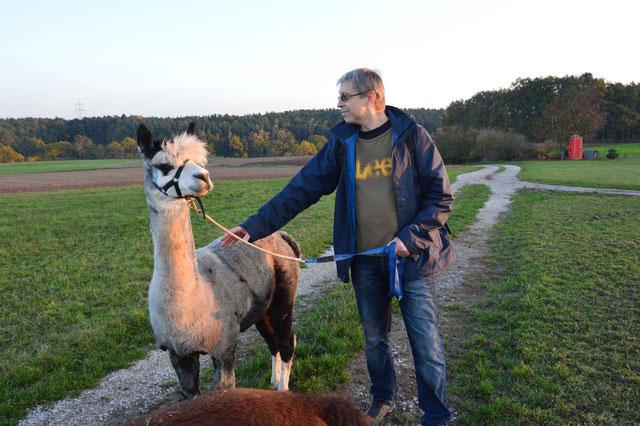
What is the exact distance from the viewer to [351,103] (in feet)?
10.0

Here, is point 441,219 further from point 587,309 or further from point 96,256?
point 96,256

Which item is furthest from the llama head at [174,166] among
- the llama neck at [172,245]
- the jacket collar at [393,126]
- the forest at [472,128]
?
the forest at [472,128]

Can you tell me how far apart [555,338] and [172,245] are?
458 centimetres

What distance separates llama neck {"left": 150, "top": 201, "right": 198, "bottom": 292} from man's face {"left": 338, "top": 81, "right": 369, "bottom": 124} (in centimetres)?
131

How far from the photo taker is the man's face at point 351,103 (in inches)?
120

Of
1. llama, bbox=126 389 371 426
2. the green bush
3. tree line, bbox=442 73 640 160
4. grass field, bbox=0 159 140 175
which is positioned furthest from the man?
the green bush

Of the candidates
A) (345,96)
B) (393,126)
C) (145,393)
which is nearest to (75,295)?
(145,393)

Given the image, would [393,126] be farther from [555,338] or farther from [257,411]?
[555,338]

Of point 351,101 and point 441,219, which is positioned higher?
point 351,101

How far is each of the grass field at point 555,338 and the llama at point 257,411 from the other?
2341 millimetres

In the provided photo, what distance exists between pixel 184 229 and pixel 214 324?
752 mm

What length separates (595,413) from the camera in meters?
3.83

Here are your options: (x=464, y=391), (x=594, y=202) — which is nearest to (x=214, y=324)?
(x=464, y=391)

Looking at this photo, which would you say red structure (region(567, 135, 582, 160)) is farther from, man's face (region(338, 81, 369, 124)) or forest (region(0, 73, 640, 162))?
man's face (region(338, 81, 369, 124))
